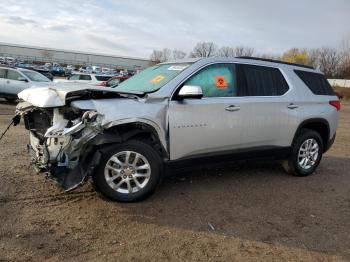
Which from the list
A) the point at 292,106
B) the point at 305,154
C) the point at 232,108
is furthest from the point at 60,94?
the point at 305,154

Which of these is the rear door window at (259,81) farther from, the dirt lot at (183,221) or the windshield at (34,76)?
the windshield at (34,76)

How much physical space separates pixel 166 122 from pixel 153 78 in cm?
95

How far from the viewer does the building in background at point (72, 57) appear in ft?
381

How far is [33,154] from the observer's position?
5246mm

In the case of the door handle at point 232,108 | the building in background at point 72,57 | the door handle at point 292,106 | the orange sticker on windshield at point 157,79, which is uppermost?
the orange sticker on windshield at point 157,79

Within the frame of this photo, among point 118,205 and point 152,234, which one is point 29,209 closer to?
point 118,205

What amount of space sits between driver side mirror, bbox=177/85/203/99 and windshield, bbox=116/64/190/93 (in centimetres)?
32

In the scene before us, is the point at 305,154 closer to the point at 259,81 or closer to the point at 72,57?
the point at 259,81

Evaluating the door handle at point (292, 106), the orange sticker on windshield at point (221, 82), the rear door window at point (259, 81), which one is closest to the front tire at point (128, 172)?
the orange sticker on windshield at point (221, 82)

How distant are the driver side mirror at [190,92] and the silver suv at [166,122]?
0.02 m

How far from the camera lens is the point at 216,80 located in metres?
5.55

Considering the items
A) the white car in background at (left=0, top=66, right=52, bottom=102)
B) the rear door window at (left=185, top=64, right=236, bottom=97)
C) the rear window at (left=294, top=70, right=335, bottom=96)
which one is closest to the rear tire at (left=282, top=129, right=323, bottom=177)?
the rear window at (left=294, top=70, right=335, bottom=96)

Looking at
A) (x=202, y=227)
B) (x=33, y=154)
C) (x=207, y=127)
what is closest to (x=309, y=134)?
(x=207, y=127)

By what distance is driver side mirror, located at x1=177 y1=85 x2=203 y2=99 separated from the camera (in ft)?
16.2
